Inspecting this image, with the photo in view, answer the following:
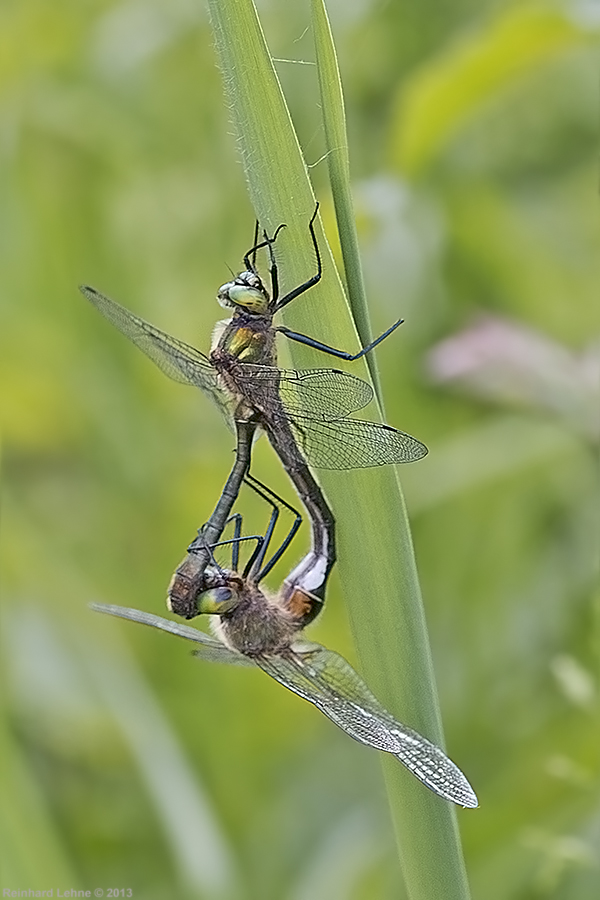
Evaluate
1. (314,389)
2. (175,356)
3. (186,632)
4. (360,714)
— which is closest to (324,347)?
(314,389)

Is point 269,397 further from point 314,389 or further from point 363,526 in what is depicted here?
point 363,526

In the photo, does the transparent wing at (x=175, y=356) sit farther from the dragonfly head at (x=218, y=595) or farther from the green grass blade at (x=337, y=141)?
the green grass blade at (x=337, y=141)

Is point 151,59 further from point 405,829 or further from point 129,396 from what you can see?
point 405,829

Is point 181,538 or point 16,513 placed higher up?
point 181,538

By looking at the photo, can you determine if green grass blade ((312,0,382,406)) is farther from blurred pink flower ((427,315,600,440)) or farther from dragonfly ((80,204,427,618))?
blurred pink flower ((427,315,600,440))

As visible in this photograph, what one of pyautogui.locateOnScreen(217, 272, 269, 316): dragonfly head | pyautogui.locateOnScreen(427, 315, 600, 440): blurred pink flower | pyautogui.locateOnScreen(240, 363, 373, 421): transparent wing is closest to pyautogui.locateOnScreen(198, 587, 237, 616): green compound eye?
pyautogui.locateOnScreen(240, 363, 373, 421): transparent wing

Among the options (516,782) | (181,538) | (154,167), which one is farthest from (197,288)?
(516,782)
